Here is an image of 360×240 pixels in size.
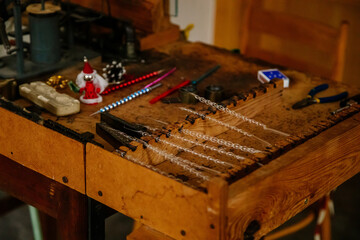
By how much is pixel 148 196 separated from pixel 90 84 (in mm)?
557

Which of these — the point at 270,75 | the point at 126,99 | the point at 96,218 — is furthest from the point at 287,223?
the point at 96,218

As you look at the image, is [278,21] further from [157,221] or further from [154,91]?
[157,221]

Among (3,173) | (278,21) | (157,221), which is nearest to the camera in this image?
(157,221)

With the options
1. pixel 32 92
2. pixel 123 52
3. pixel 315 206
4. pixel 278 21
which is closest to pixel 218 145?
pixel 32 92

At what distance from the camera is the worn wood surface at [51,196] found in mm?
1486

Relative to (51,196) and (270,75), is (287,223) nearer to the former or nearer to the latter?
(270,75)

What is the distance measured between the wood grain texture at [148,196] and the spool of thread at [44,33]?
695 millimetres

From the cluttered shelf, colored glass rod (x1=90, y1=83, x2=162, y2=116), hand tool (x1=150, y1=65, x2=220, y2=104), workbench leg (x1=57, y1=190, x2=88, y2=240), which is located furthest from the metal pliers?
workbench leg (x1=57, y1=190, x2=88, y2=240)

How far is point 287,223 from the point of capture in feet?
9.45

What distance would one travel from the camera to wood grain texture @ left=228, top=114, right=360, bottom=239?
46.2 inches

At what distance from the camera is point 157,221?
1240mm

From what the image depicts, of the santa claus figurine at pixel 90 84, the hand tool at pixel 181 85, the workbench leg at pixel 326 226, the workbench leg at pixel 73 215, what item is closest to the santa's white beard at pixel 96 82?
the santa claus figurine at pixel 90 84

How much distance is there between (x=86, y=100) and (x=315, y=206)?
3.51 feet

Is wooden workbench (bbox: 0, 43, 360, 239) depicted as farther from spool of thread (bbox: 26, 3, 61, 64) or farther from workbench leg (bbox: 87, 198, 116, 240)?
spool of thread (bbox: 26, 3, 61, 64)
